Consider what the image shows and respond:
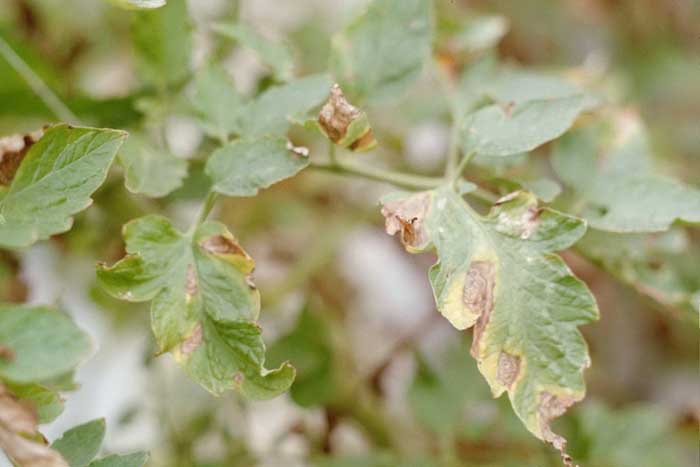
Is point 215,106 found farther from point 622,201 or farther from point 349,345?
point 349,345

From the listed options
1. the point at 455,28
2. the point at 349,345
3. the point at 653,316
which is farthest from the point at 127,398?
the point at 653,316

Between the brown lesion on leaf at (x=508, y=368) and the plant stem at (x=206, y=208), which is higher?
the plant stem at (x=206, y=208)

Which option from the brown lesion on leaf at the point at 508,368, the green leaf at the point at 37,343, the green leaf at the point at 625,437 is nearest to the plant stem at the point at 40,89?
the green leaf at the point at 37,343

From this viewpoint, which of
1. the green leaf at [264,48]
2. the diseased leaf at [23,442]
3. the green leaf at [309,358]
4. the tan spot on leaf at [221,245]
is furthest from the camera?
the green leaf at [309,358]

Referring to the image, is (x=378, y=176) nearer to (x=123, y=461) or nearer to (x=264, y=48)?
(x=264, y=48)

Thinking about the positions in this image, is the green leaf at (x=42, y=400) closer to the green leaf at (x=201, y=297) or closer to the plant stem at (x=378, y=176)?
the green leaf at (x=201, y=297)

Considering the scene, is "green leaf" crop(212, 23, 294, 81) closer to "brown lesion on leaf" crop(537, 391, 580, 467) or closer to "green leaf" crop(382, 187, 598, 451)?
"green leaf" crop(382, 187, 598, 451)

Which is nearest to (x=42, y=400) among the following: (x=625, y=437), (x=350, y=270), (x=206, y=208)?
(x=206, y=208)
